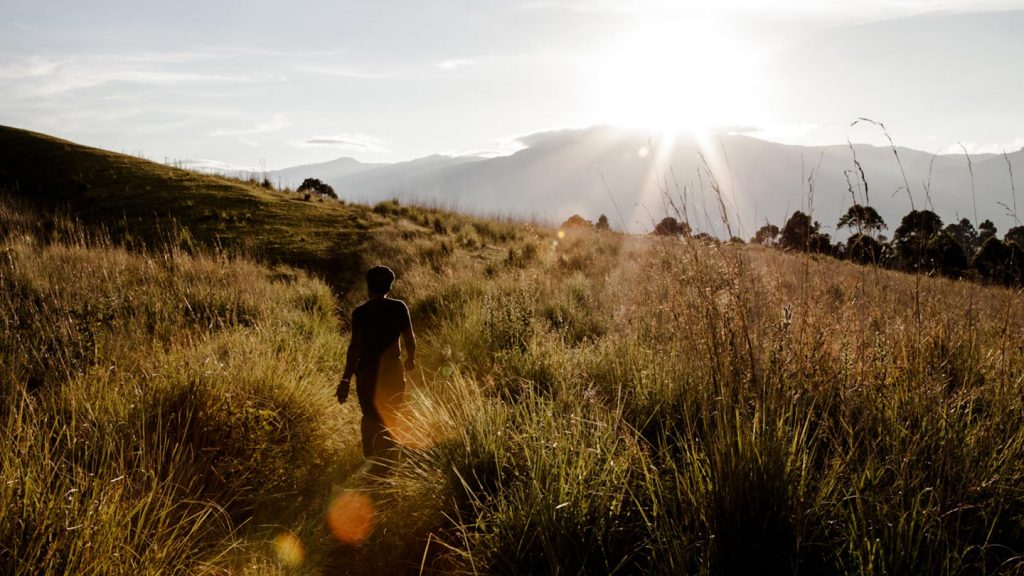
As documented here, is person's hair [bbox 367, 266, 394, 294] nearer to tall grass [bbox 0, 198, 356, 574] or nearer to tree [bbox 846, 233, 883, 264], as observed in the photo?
tall grass [bbox 0, 198, 356, 574]

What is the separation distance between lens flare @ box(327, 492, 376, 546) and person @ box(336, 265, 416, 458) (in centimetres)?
47

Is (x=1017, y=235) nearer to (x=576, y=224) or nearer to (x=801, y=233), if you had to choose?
(x=801, y=233)

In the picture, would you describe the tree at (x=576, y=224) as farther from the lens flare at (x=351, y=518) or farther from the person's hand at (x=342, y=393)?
the lens flare at (x=351, y=518)

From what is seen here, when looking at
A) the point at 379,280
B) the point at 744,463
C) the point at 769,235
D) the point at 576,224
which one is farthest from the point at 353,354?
the point at 576,224

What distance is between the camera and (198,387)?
12.7 ft

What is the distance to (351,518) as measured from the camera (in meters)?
3.63

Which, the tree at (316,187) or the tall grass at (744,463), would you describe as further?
the tree at (316,187)

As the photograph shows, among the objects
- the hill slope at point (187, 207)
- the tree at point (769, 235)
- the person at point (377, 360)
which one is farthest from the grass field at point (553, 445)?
the hill slope at point (187, 207)

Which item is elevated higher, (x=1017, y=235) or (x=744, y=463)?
(x=1017, y=235)

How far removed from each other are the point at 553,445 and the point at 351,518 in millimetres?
1838

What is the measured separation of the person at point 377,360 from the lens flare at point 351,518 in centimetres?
47

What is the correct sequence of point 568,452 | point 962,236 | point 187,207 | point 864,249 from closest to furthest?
point 962,236 → point 568,452 → point 864,249 → point 187,207

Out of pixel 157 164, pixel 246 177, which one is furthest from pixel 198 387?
pixel 157 164

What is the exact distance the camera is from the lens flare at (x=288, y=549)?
124 inches
